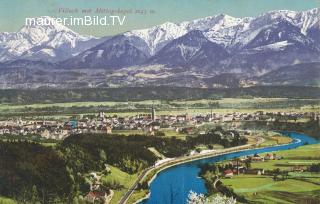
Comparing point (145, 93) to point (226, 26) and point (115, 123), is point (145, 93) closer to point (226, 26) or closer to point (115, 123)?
point (115, 123)

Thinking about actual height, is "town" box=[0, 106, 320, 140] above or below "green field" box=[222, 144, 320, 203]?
above

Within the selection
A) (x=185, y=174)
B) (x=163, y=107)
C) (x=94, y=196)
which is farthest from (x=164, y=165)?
(x=94, y=196)

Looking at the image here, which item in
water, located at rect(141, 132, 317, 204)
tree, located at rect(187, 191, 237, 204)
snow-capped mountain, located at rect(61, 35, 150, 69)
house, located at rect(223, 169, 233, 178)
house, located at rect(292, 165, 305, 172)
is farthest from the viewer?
snow-capped mountain, located at rect(61, 35, 150, 69)

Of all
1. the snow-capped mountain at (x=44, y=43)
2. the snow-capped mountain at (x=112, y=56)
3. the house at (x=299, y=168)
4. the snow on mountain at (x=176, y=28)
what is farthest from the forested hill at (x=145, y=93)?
the house at (x=299, y=168)

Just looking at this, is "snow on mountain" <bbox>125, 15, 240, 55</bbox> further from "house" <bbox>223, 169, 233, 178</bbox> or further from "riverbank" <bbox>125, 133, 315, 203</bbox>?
"house" <bbox>223, 169, 233, 178</bbox>

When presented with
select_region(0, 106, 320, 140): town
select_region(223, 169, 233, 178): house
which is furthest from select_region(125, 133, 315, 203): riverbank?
select_region(0, 106, 320, 140): town

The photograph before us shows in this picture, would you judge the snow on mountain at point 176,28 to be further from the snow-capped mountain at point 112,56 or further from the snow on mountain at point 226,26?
the snow-capped mountain at point 112,56
